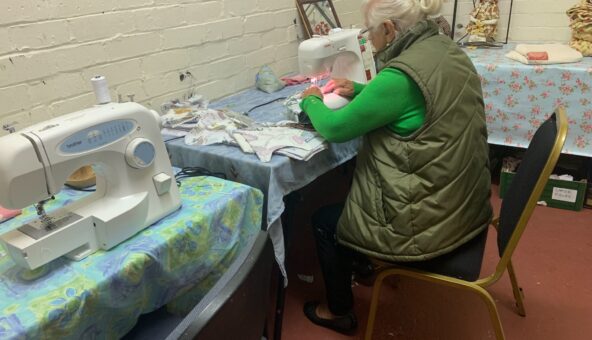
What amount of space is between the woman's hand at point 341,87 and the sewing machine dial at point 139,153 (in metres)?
0.83

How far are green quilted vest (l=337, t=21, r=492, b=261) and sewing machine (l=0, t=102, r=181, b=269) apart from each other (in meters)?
0.59

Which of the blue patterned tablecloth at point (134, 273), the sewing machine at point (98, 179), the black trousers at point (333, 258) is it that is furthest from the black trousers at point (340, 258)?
the sewing machine at point (98, 179)

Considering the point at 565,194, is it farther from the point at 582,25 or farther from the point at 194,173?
the point at 194,173

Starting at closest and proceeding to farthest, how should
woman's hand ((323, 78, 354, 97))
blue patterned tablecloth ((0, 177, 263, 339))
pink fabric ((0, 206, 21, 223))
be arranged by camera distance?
blue patterned tablecloth ((0, 177, 263, 339)) < pink fabric ((0, 206, 21, 223)) < woman's hand ((323, 78, 354, 97))

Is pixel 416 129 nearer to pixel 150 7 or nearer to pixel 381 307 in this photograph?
pixel 381 307

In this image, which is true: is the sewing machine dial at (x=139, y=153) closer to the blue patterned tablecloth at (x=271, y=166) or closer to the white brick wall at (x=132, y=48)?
the blue patterned tablecloth at (x=271, y=166)

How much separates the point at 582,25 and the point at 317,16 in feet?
4.68

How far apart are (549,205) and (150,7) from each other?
2.33 meters

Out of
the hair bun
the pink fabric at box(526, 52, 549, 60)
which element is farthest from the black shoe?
the pink fabric at box(526, 52, 549, 60)

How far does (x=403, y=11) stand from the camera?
139cm

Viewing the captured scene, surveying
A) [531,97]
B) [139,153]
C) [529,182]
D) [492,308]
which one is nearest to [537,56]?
[531,97]

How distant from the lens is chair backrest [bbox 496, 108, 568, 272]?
1093 millimetres

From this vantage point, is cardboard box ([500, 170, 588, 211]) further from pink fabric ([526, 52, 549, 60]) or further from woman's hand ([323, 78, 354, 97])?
woman's hand ([323, 78, 354, 97])

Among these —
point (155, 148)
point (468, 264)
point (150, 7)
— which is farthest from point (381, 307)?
point (150, 7)
